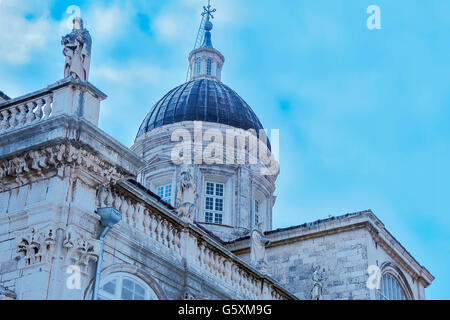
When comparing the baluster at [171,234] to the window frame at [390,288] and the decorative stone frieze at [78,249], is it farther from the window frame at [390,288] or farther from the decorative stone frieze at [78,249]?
the window frame at [390,288]

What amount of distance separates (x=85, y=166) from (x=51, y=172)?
0.60 m

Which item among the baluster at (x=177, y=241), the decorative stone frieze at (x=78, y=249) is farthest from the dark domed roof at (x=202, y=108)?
the decorative stone frieze at (x=78, y=249)

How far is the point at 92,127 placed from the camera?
1346 cm

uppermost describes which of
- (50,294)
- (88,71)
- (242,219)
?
(242,219)

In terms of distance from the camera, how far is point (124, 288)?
14.2m

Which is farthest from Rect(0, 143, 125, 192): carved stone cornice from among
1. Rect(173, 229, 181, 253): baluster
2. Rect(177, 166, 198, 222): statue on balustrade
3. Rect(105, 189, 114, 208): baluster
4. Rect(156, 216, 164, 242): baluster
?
Rect(177, 166, 198, 222): statue on balustrade

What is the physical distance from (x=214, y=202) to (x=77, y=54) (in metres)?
15.7

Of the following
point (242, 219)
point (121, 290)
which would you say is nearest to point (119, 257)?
point (121, 290)

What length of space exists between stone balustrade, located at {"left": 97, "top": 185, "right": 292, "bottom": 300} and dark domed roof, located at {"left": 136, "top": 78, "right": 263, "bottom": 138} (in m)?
11.8

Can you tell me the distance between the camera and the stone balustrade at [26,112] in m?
14.0

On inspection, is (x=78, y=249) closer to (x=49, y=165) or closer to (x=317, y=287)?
(x=49, y=165)

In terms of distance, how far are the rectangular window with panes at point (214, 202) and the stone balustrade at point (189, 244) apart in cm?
969

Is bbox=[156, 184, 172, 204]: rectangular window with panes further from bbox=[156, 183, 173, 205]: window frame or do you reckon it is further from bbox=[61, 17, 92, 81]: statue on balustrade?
bbox=[61, 17, 92, 81]: statue on balustrade
